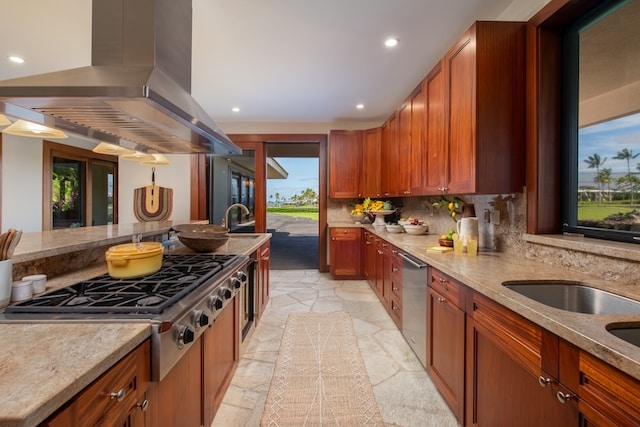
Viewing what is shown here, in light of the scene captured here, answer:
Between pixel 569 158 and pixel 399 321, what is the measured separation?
187 cm

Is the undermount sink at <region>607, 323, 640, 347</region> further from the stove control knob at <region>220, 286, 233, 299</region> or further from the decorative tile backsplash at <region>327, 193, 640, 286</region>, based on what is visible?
the stove control knob at <region>220, 286, 233, 299</region>

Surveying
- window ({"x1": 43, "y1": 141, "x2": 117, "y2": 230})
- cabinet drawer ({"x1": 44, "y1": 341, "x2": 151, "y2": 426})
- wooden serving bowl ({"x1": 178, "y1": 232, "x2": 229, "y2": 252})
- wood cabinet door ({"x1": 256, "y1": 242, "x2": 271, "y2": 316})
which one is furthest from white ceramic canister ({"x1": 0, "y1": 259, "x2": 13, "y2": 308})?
window ({"x1": 43, "y1": 141, "x2": 117, "y2": 230})

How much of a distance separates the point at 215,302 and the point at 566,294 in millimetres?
1696

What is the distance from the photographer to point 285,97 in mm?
4012

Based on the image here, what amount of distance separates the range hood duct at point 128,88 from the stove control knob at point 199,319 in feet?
3.06

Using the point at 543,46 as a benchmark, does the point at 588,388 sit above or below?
below

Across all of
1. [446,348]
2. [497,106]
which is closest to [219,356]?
[446,348]

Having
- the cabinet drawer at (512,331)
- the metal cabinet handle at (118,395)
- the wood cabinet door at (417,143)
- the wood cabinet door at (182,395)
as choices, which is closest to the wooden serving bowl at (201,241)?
the wood cabinet door at (182,395)

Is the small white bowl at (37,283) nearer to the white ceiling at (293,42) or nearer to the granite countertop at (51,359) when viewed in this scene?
the granite countertop at (51,359)

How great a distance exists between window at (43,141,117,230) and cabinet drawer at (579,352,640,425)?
660 centimetres

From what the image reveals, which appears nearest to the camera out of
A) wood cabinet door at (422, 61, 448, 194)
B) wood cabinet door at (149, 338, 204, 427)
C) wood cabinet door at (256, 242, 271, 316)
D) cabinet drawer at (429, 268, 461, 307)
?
wood cabinet door at (149, 338, 204, 427)

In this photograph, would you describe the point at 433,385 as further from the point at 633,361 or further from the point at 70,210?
the point at 70,210

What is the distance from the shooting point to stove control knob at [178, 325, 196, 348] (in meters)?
1.01

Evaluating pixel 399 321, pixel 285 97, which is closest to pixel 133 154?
pixel 285 97
